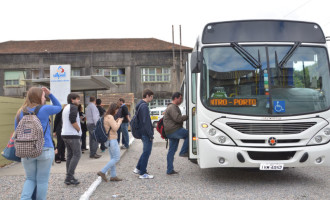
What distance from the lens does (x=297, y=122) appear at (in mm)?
5797

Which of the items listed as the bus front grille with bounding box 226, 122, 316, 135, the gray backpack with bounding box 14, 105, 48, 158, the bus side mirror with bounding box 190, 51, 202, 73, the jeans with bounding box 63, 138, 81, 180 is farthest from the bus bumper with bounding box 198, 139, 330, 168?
the gray backpack with bounding box 14, 105, 48, 158

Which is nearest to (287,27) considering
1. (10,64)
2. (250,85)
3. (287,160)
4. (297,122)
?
(250,85)

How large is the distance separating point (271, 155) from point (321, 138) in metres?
0.95

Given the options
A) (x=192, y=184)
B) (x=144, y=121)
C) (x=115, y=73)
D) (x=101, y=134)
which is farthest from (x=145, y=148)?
(x=115, y=73)

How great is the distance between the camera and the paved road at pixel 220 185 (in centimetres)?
554

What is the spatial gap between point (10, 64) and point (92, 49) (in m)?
8.53

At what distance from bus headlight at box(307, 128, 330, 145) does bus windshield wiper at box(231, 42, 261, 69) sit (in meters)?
1.57

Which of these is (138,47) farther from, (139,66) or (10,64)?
(10,64)

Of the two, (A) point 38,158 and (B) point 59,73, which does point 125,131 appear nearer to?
(B) point 59,73

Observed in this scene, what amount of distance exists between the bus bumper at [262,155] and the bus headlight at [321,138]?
7 centimetres

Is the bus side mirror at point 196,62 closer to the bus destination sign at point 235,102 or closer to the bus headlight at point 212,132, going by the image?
the bus destination sign at point 235,102

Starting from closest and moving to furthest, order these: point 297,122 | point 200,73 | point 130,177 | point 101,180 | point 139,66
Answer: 1. point 297,122
2. point 200,73
3. point 101,180
4. point 130,177
5. point 139,66

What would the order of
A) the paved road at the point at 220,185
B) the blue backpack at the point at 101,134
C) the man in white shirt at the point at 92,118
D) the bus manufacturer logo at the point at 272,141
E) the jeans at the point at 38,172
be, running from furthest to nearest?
1. the man in white shirt at the point at 92,118
2. the blue backpack at the point at 101,134
3. the bus manufacturer logo at the point at 272,141
4. the paved road at the point at 220,185
5. the jeans at the point at 38,172

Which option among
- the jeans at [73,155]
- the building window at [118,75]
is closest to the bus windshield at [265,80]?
the jeans at [73,155]
